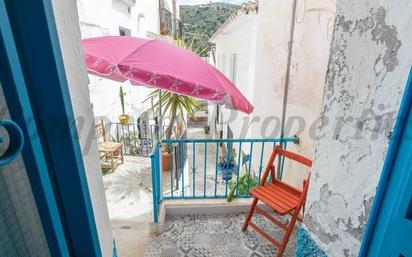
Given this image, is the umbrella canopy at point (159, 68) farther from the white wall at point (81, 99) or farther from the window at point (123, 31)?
the window at point (123, 31)

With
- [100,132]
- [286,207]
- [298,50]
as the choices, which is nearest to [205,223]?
[286,207]

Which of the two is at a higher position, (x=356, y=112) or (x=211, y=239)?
(x=356, y=112)

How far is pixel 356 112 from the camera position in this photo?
3.28ft

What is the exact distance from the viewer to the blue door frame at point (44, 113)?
1.81ft

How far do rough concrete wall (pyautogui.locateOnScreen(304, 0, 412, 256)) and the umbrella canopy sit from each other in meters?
1.00

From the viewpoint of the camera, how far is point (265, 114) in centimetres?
424

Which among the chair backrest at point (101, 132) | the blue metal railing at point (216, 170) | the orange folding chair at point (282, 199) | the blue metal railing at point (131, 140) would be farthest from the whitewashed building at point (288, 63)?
the chair backrest at point (101, 132)

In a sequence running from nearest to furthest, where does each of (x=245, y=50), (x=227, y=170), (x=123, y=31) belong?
1. (x=227, y=170)
2. (x=245, y=50)
3. (x=123, y=31)

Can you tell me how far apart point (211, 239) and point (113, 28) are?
5.24 metres

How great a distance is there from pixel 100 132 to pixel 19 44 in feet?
15.9

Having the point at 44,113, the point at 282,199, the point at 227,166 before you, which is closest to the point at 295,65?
the point at 227,166

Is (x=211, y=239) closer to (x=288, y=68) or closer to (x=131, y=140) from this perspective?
(x=288, y=68)

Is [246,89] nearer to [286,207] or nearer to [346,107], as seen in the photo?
[286,207]

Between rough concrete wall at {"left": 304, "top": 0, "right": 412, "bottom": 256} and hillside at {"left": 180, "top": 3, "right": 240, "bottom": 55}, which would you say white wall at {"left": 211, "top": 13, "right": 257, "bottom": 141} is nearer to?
rough concrete wall at {"left": 304, "top": 0, "right": 412, "bottom": 256}
